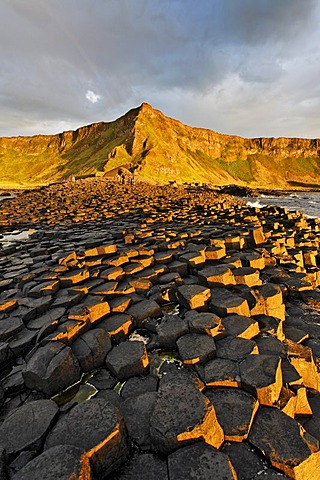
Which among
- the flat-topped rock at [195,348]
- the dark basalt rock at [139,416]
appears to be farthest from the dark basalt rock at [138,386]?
the flat-topped rock at [195,348]

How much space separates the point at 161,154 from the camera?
244ft

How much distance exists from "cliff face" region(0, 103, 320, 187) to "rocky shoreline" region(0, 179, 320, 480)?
5588cm

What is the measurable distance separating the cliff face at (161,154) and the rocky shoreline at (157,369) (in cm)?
5588

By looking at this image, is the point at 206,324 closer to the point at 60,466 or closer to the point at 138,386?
the point at 138,386

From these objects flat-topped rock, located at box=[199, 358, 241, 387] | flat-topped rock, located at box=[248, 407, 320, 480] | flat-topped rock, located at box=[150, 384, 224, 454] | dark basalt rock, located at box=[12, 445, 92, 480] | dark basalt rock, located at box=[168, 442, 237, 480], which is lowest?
flat-topped rock, located at box=[248, 407, 320, 480]

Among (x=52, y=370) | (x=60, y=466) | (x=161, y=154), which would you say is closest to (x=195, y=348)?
(x=52, y=370)

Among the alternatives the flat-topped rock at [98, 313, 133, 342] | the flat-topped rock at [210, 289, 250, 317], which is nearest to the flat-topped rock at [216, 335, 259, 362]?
the flat-topped rock at [210, 289, 250, 317]

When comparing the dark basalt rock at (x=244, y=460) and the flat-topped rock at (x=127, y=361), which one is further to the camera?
the flat-topped rock at (x=127, y=361)

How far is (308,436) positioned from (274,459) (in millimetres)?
410

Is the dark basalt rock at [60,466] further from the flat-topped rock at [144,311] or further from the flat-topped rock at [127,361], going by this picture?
the flat-topped rock at [144,311]

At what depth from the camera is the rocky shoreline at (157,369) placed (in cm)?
155

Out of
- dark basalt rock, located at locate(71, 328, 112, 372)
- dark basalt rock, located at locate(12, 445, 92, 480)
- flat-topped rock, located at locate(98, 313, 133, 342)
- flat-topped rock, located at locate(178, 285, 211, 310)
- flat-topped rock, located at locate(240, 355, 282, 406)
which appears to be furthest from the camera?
flat-topped rock, located at locate(178, 285, 211, 310)

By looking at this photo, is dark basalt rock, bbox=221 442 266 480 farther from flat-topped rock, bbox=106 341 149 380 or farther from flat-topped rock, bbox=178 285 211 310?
flat-topped rock, bbox=178 285 211 310

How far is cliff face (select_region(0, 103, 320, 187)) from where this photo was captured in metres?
75.1
